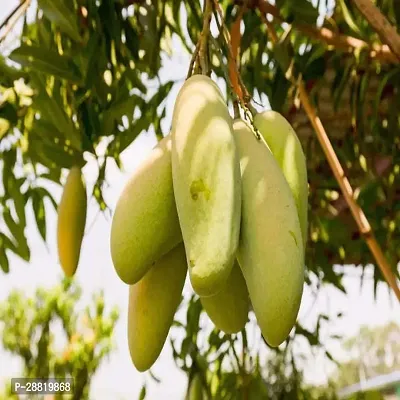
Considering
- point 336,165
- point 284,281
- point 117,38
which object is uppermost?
point 117,38

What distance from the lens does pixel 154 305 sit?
1.02 ft

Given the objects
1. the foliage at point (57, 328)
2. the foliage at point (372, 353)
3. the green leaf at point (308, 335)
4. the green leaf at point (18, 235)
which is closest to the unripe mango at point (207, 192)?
the green leaf at point (18, 235)

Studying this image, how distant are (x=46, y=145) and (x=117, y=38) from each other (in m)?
0.13

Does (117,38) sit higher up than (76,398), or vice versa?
(117,38)

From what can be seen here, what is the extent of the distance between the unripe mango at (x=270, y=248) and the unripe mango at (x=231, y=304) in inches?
1.8

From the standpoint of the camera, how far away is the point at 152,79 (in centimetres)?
84

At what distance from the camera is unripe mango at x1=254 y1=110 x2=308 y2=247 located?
0.31 m

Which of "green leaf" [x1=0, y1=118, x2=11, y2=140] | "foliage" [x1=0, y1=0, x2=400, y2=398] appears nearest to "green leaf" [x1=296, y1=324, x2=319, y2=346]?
"foliage" [x1=0, y1=0, x2=400, y2=398]

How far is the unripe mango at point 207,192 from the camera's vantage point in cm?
25

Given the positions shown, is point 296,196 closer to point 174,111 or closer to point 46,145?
point 174,111

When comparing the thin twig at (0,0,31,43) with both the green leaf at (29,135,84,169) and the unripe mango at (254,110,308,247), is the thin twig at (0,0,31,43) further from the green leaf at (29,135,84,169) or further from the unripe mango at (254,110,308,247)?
the unripe mango at (254,110,308,247)

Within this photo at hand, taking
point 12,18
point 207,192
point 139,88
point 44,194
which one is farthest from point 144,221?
point 44,194

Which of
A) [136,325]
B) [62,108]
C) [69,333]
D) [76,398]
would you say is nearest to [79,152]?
[62,108]

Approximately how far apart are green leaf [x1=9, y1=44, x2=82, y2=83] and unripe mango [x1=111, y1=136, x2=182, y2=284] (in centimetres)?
35
